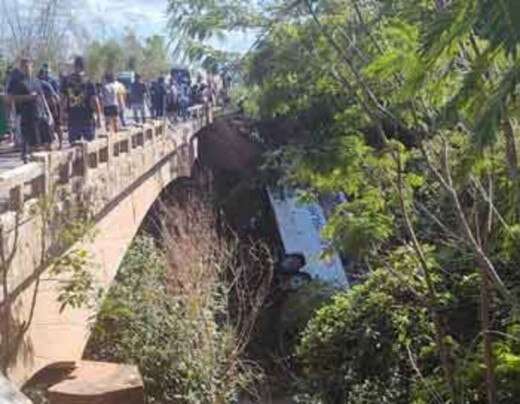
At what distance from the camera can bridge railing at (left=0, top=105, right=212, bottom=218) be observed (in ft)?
32.0

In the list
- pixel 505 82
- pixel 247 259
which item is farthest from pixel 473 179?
pixel 247 259

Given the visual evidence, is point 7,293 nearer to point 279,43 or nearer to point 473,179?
point 279,43

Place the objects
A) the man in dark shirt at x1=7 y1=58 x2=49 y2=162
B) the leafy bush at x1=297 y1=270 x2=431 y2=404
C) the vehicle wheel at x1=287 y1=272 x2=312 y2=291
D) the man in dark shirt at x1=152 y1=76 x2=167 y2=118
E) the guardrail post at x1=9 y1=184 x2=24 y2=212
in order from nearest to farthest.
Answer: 1. the guardrail post at x1=9 y1=184 x2=24 y2=212
2. the leafy bush at x1=297 y1=270 x2=431 y2=404
3. the man in dark shirt at x1=7 y1=58 x2=49 y2=162
4. the vehicle wheel at x1=287 y1=272 x2=312 y2=291
5. the man in dark shirt at x1=152 y1=76 x2=167 y2=118

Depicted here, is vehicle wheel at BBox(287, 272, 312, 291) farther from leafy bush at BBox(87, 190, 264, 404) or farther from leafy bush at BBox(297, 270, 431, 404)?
leafy bush at BBox(297, 270, 431, 404)

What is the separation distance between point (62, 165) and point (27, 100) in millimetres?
1821

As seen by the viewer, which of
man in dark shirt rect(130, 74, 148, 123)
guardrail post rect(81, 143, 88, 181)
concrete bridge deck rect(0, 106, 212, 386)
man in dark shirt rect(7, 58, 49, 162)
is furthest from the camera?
man in dark shirt rect(130, 74, 148, 123)

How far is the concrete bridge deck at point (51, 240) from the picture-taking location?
32.4ft

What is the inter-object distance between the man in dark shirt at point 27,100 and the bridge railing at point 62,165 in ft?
2.80

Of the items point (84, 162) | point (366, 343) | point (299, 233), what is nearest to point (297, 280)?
point (299, 233)

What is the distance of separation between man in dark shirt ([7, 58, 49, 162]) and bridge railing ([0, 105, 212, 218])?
853 millimetres

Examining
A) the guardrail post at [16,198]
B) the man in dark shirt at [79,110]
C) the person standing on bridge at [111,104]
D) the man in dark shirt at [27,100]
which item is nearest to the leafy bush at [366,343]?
the guardrail post at [16,198]

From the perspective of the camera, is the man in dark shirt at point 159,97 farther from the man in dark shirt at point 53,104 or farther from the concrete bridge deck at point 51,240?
the man in dark shirt at point 53,104

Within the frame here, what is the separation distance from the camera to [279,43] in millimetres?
8859

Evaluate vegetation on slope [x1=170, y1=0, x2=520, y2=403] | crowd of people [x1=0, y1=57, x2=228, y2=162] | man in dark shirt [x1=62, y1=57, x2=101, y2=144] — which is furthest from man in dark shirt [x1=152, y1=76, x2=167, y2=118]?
vegetation on slope [x1=170, y1=0, x2=520, y2=403]
